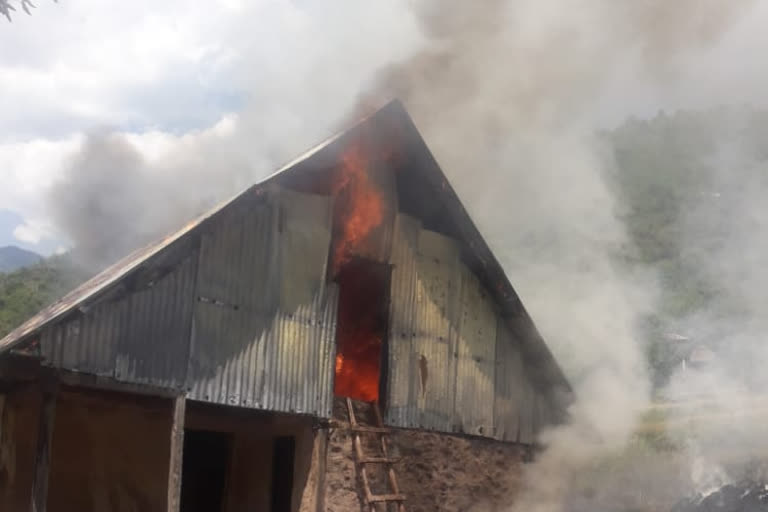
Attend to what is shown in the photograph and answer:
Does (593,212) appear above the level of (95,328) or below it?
above

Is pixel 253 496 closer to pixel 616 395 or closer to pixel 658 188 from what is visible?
pixel 616 395

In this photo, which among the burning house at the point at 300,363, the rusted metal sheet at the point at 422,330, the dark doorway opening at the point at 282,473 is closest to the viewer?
the burning house at the point at 300,363

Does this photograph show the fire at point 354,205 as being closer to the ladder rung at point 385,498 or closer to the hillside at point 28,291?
the ladder rung at point 385,498

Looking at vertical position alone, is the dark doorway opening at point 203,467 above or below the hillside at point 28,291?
below

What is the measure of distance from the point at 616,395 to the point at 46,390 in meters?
9.80

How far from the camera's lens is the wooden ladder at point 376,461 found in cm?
1234

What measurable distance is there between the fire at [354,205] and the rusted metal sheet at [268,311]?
0.39 meters

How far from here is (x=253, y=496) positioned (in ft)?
44.7

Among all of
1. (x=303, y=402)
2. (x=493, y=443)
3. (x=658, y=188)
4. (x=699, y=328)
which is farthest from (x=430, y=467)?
(x=658, y=188)

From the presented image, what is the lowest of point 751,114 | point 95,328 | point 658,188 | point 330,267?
point 95,328

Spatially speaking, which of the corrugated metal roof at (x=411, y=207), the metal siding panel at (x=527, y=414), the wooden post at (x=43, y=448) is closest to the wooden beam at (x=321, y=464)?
the corrugated metal roof at (x=411, y=207)

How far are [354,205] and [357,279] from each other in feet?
4.74

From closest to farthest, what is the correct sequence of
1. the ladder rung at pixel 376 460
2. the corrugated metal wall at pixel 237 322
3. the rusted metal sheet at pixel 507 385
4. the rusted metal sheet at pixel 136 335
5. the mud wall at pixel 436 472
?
1. the rusted metal sheet at pixel 136 335
2. the corrugated metal wall at pixel 237 322
3. the mud wall at pixel 436 472
4. the ladder rung at pixel 376 460
5. the rusted metal sheet at pixel 507 385

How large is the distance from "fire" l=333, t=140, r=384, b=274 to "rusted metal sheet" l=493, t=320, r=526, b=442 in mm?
3025
